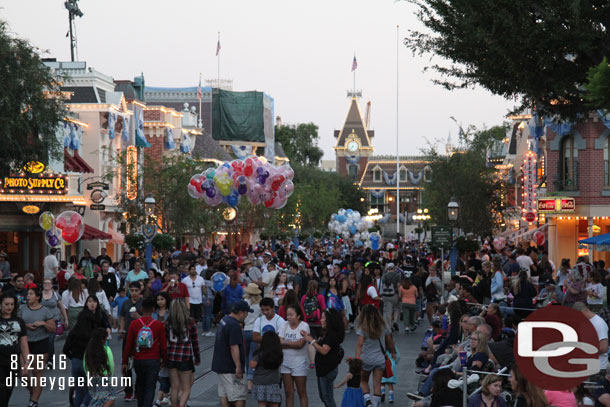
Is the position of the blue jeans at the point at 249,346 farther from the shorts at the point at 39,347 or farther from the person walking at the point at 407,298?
the person walking at the point at 407,298

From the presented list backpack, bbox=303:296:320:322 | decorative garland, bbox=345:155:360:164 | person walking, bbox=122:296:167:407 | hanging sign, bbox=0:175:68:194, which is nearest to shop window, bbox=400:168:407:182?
decorative garland, bbox=345:155:360:164

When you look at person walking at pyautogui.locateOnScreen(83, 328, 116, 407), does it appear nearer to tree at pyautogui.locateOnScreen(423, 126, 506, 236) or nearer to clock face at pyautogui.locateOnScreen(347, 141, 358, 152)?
tree at pyautogui.locateOnScreen(423, 126, 506, 236)

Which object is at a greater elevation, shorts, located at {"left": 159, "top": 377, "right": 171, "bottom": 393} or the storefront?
the storefront

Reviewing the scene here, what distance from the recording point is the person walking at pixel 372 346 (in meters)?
13.0

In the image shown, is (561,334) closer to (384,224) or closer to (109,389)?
(109,389)

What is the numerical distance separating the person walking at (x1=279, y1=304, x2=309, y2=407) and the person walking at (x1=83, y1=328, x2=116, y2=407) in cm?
227

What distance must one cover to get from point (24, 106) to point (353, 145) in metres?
128

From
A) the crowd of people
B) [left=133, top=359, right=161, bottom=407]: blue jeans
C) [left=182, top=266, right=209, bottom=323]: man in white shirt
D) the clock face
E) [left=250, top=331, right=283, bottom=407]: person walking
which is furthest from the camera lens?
the clock face

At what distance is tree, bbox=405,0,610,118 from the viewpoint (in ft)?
48.0

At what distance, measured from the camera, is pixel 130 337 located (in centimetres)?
1216

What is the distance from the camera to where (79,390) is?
12344 millimetres

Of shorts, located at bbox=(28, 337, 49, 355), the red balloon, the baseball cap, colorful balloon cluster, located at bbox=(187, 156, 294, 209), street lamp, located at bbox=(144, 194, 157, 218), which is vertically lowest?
shorts, located at bbox=(28, 337, 49, 355)

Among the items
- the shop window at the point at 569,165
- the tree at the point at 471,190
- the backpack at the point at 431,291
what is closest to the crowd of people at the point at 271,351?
the backpack at the point at 431,291

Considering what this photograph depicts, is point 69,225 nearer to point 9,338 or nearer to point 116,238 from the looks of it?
point 116,238
